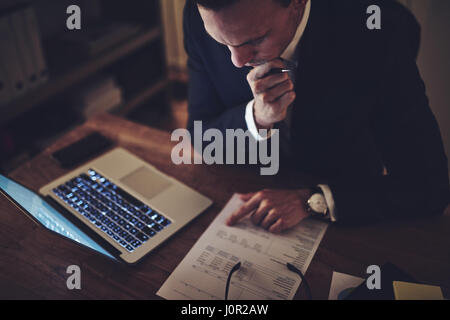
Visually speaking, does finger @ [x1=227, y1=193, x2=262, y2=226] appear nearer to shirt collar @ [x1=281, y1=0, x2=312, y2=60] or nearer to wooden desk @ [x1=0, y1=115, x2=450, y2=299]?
wooden desk @ [x1=0, y1=115, x2=450, y2=299]

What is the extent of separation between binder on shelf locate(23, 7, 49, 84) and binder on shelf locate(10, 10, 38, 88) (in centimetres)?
1

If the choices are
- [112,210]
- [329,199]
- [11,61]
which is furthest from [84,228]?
[11,61]

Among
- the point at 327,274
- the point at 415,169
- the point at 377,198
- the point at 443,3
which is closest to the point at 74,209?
the point at 327,274

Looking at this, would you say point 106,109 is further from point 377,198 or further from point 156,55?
point 377,198

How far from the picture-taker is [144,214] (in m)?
0.92

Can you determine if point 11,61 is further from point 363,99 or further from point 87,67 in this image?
point 363,99

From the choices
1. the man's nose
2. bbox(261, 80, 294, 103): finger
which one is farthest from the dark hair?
bbox(261, 80, 294, 103): finger

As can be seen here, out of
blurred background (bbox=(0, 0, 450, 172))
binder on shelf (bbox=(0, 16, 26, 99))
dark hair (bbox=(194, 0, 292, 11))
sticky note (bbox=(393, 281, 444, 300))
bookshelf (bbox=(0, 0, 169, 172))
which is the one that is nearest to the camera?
sticky note (bbox=(393, 281, 444, 300))

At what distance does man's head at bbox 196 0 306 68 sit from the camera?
30.8 inches

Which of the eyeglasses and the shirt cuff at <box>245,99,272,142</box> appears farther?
the shirt cuff at <box>245,99,272,142</box>

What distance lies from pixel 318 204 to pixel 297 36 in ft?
1.40

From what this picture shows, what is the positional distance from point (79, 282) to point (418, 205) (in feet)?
2.49

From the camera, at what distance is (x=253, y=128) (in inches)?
41.3

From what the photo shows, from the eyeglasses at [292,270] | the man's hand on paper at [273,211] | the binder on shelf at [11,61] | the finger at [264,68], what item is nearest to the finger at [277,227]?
the man's hand on paper at [273,211]
